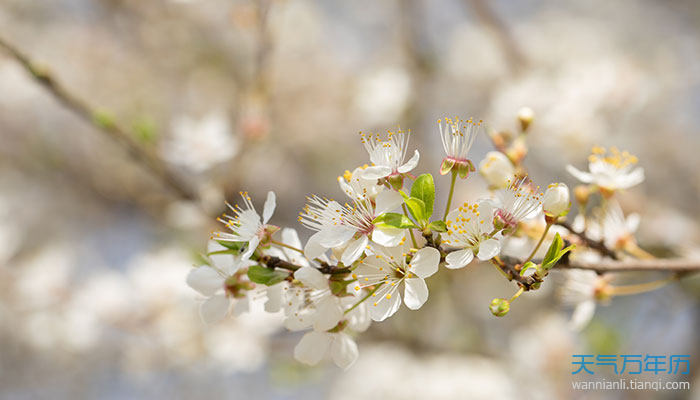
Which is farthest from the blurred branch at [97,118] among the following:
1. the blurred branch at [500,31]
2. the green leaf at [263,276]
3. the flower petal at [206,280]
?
the blurred branch at [500,31]

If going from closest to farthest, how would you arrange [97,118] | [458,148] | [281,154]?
[458,148] → [97,118] → [281,154]

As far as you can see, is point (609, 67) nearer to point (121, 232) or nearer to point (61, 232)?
point (121, 232)

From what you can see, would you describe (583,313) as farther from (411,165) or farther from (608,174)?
(411,165)

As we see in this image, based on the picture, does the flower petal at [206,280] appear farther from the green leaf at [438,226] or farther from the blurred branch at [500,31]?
the blurred branch at [500,31]

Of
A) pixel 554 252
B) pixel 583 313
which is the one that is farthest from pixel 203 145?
pixel 554 252

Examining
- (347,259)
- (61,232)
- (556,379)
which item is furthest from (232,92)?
(347,259)

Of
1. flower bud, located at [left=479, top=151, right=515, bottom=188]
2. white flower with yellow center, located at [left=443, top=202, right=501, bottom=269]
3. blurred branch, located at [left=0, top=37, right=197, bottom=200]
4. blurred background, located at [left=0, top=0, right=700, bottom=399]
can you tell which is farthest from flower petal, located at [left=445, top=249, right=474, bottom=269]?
blurred branch, located at [left=0, top=37, right=197, bottom=200]
